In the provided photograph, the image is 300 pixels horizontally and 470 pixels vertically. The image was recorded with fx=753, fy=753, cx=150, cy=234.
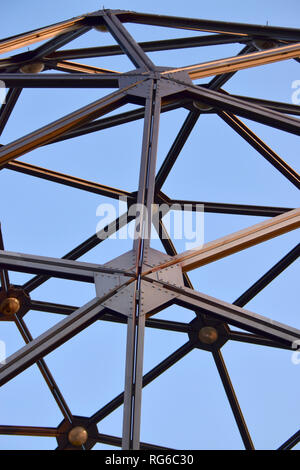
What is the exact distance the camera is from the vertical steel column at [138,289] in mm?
8828

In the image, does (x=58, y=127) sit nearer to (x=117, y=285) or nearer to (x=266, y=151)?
(x=117, y=285)

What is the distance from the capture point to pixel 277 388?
25141mm

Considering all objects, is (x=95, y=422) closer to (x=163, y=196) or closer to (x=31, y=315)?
(x=31, y=315)

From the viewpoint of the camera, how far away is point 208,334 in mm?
19906

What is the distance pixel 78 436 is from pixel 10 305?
152 inches

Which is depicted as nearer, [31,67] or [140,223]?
[140,223]

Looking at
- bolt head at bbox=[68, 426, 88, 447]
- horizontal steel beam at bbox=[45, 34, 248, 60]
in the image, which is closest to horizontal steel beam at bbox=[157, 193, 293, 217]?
horizontal steel beam at bbox=[45, 34, 248, 60]

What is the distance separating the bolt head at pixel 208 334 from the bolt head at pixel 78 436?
12.8ft

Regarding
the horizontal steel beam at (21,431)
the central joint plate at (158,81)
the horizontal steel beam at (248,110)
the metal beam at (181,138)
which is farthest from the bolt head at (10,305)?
the horizontal steel beam at (248,110)

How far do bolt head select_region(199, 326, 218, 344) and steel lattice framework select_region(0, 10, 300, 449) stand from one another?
3cm

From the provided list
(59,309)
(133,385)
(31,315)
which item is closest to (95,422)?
(59,309)

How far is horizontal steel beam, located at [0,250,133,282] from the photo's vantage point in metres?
10.3

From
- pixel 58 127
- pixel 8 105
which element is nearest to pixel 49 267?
pixel 58 127

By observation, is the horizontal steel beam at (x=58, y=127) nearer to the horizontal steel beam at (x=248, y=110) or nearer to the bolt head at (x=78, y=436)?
the horizontal steel beam at (x=248, y=110)
